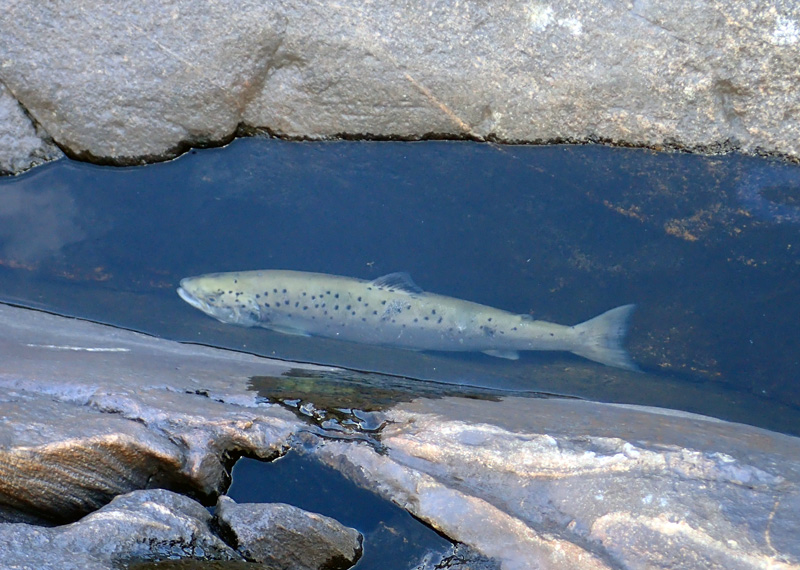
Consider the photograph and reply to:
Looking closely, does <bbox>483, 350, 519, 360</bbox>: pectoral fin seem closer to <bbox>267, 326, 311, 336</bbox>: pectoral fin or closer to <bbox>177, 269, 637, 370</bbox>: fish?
<bbox>177, 269, 637, 370</bbox>: fish

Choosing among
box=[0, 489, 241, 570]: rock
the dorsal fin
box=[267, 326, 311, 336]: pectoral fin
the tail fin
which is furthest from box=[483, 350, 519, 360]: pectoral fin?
box=[0, 489, 241, 570]: rock

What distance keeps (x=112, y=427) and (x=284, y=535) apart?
2.39 feet

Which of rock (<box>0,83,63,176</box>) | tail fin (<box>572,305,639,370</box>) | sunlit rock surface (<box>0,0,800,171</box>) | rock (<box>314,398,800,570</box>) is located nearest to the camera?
rock (<box>314,398,800,570</box>)

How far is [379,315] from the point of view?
446 cm

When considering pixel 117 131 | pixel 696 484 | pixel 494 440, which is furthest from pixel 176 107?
pixel 696 484

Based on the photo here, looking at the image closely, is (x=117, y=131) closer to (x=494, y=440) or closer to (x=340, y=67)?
(x=340, y=67)

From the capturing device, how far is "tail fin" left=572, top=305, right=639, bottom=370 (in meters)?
4.22

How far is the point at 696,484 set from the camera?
2.50m

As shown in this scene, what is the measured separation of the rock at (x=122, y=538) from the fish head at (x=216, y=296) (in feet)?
7.34

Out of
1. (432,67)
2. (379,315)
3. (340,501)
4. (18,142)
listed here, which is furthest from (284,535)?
(18,142)

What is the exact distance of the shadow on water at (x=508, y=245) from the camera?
4.11m

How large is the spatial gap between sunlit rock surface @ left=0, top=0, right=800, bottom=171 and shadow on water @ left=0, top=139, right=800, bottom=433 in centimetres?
22

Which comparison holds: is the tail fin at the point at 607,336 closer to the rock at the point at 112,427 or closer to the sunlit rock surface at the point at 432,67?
the sunlit rock surface at the point at 432,67

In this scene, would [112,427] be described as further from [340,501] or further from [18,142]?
[18,142]
